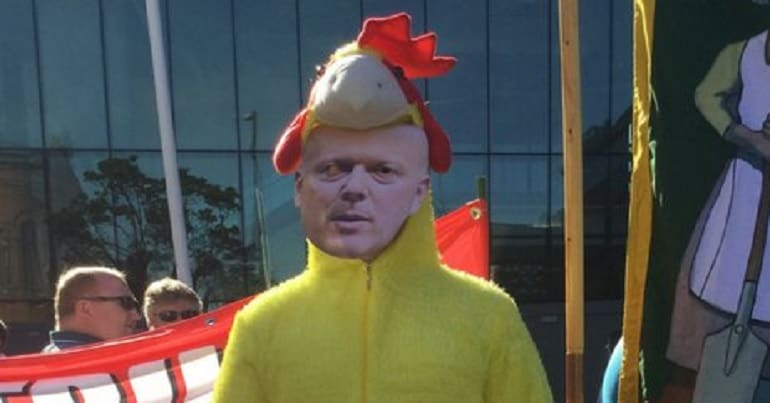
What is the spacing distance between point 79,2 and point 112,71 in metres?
1.02

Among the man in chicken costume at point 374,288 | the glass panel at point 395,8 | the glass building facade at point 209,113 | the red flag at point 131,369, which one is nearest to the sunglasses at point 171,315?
the red flag at point 131,369

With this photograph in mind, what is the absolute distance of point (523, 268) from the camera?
36.6 ft

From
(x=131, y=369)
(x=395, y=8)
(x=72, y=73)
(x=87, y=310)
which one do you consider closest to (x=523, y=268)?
(x=395, y=8)

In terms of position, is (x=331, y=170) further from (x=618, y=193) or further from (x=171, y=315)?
(x=618, y=193)

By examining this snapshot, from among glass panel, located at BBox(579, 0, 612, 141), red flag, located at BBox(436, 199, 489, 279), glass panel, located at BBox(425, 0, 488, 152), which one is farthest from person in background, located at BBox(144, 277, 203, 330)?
glass panel, located at BBox(579, 0, 612, 141)

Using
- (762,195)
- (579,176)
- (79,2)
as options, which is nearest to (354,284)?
(579,176)

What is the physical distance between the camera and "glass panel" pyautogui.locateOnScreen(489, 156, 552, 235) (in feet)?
36.1

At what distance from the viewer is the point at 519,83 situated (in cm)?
1086

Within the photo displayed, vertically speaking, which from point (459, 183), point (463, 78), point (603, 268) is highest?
point (463, 78)

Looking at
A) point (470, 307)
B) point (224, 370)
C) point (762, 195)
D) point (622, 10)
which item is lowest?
point (224, 370)

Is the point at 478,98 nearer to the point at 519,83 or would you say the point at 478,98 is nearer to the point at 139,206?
the point at 519,83

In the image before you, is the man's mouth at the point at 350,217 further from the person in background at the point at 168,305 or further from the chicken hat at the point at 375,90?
the person in background at the point at 168,305

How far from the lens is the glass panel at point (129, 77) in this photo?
10516 mm

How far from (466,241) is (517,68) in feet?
26.7
